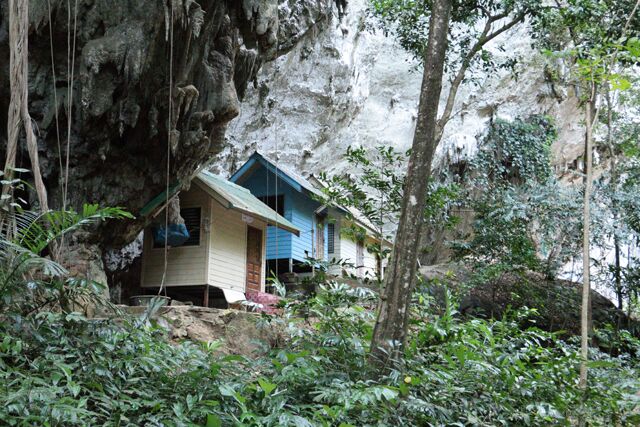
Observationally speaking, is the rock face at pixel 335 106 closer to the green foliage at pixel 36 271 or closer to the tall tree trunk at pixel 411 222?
the tall tree trunk at pixel 411 222

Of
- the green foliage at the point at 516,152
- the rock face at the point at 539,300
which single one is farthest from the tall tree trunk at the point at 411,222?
the green foliage at the point at 516,152

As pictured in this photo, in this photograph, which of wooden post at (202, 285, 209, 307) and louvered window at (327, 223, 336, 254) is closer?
wooden post at (202, 285, 209, 307)

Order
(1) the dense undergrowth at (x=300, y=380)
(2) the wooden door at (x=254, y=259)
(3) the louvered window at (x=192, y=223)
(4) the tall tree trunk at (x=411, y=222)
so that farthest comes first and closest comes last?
1. (2) the wooden door at (x=254, y=259)
2. (3) the louvered window at (x=192, y=223)
3. (4) the tall tree trunk at (x=411, y=222)
4. (1) the dense undergrowth at (x=300, y=380)

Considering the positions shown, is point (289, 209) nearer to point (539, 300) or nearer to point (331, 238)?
point (331, 238)

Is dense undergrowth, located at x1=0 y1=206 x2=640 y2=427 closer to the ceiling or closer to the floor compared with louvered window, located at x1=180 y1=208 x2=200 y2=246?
closer to the floor

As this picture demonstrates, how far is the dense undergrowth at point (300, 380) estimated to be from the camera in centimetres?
474

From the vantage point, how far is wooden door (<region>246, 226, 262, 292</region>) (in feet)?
51.9

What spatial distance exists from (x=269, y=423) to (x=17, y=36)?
5.23m

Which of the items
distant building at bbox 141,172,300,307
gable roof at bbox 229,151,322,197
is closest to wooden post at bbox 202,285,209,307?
distant building at bbox 141,172,300,307

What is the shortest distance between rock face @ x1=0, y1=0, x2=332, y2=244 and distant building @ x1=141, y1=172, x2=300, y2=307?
1494mm

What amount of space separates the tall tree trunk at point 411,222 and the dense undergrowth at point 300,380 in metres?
0.26

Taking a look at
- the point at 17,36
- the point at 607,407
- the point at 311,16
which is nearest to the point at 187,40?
the point at 17,36

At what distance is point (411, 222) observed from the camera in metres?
6.49

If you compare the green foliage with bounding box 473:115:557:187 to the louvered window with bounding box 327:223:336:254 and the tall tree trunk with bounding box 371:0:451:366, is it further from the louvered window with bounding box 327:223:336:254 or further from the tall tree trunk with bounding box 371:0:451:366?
the tall tree trunk with bounding box 371:0:451:366
